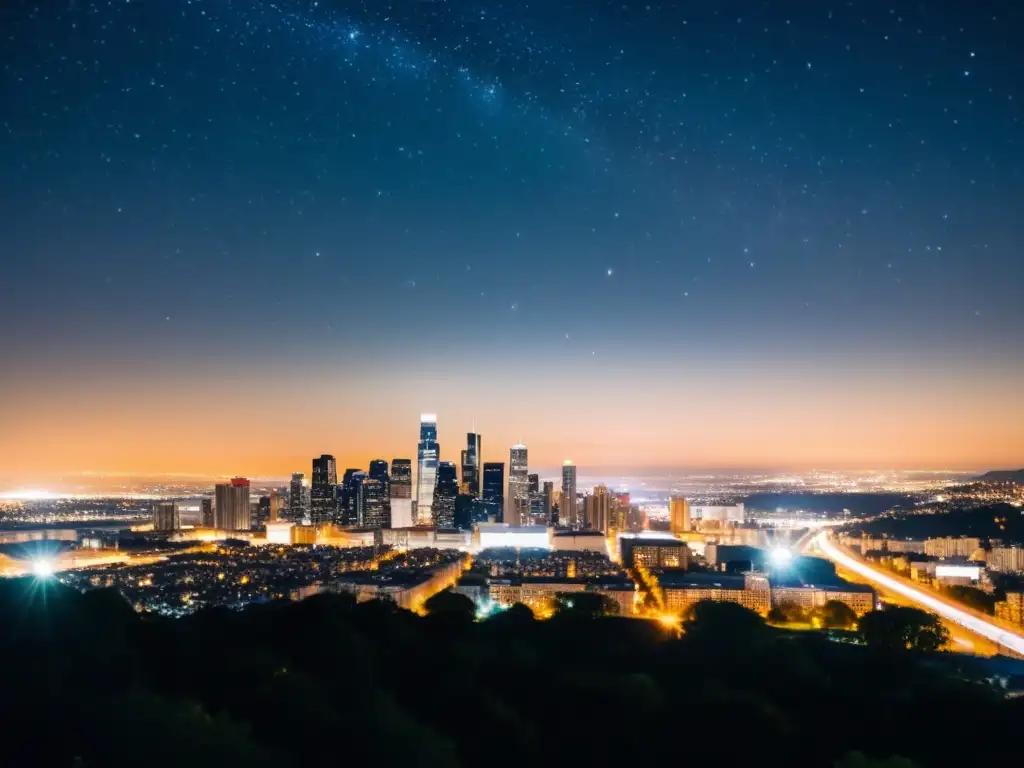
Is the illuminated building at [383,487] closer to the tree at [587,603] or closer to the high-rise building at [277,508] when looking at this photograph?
the high-rise building at [277,508]

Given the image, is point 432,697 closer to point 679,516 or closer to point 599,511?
point 679,516

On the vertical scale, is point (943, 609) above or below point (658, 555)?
below

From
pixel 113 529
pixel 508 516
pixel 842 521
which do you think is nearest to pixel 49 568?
pixel 113 529

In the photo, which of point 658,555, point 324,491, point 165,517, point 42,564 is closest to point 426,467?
point 324,491

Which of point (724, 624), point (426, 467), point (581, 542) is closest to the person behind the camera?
point (724, 624)

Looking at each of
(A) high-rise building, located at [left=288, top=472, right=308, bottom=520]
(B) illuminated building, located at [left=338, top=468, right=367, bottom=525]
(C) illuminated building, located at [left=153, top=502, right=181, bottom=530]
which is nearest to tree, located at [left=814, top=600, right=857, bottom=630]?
(B) illuminated building, located at [left=338, top=468, right=367, bottom=525]

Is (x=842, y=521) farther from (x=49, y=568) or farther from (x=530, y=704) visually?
(x=530, y=704)

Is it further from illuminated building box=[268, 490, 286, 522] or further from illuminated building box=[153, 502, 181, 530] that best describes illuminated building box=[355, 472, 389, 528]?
illuminated building box=[153, 502, 181, 530]
